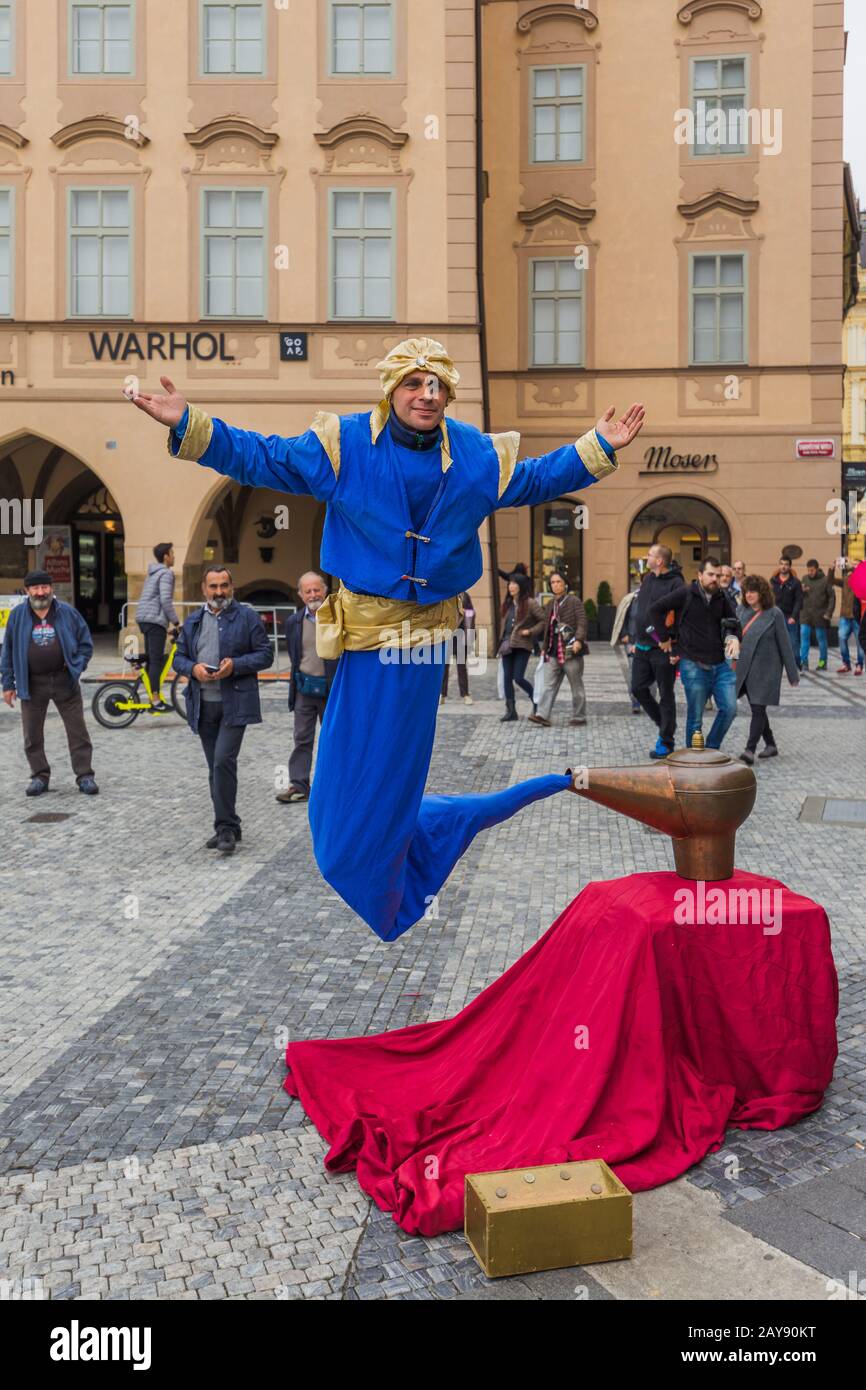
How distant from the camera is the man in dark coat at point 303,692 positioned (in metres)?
10.1

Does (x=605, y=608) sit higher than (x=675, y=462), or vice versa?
(x=675, y=462)

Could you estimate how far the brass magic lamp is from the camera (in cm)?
422

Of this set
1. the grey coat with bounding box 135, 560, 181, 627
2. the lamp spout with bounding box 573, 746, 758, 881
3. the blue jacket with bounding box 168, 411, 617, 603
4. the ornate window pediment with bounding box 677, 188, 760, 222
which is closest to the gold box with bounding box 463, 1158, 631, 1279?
the lamp spout with bounding box 573, 746, 758, 881

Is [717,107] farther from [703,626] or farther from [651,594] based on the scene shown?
[703,626]

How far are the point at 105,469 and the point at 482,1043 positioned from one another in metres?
19.5

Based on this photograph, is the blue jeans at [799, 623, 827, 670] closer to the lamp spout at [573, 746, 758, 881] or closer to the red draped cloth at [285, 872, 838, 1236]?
the lamp spout at [573, 746, 758, 881]

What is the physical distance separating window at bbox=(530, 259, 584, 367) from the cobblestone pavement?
55.6 ft

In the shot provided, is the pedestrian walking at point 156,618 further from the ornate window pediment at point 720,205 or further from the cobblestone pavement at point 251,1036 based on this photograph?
the ornate window pediment at point 720,205

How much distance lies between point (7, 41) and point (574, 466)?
71.5 feet

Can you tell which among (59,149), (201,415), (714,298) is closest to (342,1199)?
(201,415)

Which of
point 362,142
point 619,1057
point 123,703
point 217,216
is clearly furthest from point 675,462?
point 619,1057

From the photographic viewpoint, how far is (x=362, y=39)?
21.9m

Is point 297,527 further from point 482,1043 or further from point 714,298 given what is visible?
point 482,1043
